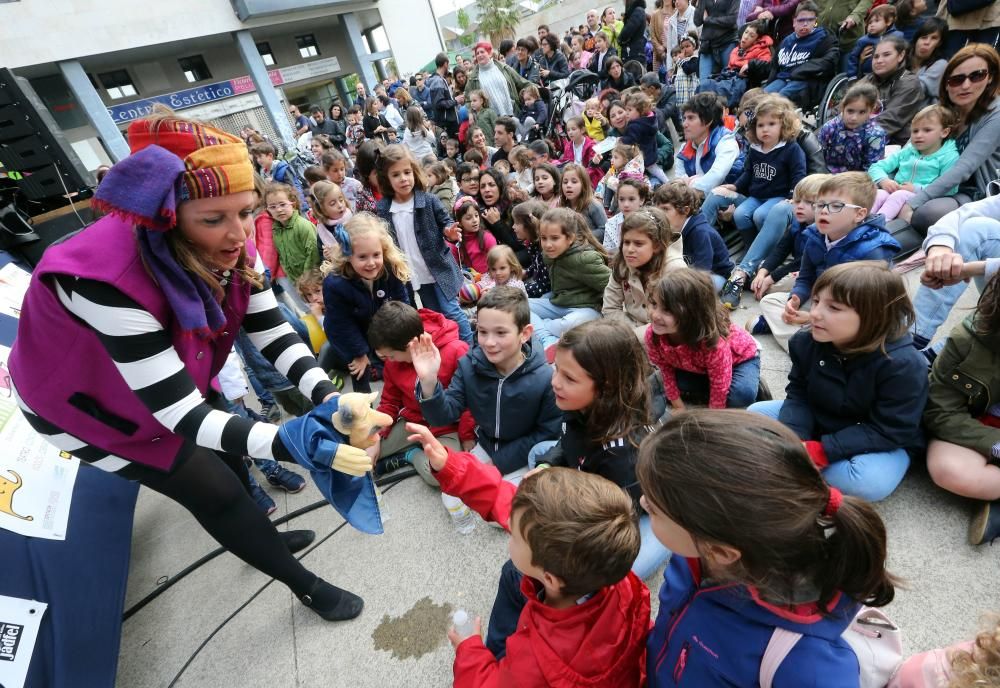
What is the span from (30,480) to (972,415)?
3.68m

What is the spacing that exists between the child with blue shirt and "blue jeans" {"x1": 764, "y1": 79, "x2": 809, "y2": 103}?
5.74 feet

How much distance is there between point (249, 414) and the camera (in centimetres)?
312

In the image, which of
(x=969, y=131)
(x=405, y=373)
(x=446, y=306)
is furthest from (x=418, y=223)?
(x=969, y=131)

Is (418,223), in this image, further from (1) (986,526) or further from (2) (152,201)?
(1) (986,526)

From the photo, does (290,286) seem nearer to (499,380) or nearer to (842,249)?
(499,380)

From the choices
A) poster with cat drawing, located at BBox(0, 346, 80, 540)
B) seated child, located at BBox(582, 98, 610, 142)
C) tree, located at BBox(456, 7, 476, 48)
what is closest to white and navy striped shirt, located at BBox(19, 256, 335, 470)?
poster with cat drawing, located at BBox(0, 346, 80, 540)

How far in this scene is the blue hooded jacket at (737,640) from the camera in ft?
2.98

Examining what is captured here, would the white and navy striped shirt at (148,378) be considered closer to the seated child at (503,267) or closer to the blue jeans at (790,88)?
the seated child at (503,267)

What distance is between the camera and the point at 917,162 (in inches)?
126

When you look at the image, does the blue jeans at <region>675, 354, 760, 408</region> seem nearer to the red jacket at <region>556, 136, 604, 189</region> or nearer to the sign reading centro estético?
the red jacket at <region>556, 136, 604, 189</region>

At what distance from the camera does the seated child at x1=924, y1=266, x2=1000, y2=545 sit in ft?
5.25

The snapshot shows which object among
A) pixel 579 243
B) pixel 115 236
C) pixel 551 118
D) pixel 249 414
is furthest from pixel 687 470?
Answer: pixel 551 118

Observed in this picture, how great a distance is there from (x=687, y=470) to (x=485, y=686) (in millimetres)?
875

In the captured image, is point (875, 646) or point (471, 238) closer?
point (875, 646)
